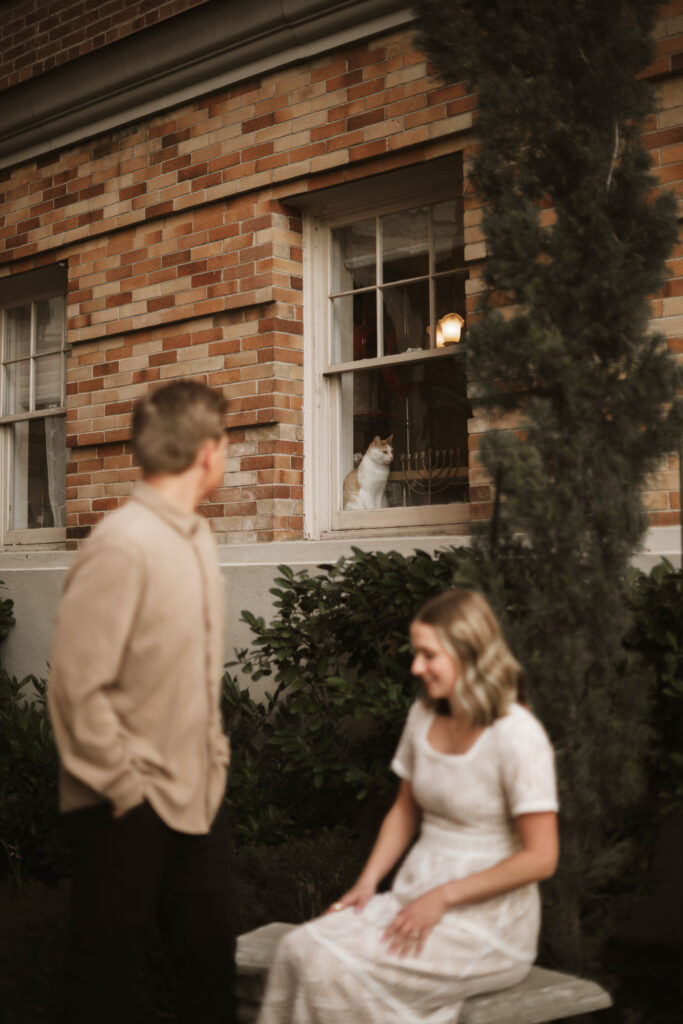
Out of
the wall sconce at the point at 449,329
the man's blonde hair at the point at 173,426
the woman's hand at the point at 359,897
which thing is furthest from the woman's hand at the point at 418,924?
the wall sconce at the point at 449,329

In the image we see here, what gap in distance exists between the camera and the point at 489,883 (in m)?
2.62

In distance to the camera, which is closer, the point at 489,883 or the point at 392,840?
the point at 489,883

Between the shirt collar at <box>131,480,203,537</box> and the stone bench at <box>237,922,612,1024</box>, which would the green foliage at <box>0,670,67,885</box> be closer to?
the stone bench at <box>237,922,612,1024</box>

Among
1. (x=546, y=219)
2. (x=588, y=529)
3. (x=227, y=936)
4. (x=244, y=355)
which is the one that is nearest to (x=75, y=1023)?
(x=227, y=936)

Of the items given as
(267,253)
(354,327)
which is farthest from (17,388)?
(354,327)

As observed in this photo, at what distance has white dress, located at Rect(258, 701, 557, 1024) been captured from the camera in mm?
2633

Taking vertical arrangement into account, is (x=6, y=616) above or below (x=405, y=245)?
below

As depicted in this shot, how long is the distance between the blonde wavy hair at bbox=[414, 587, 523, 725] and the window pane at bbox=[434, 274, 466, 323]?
10.9 feet

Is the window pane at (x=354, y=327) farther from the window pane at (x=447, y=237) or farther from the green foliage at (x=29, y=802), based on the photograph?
the green foliage at (x=29, y=802)

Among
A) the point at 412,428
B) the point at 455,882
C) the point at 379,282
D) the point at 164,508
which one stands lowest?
the point at 455,882

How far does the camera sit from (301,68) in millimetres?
6117

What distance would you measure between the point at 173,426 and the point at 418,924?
127 centimetres

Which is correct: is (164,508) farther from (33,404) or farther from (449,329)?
(33,404)

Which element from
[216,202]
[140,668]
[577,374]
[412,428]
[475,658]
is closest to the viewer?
[140,668]
